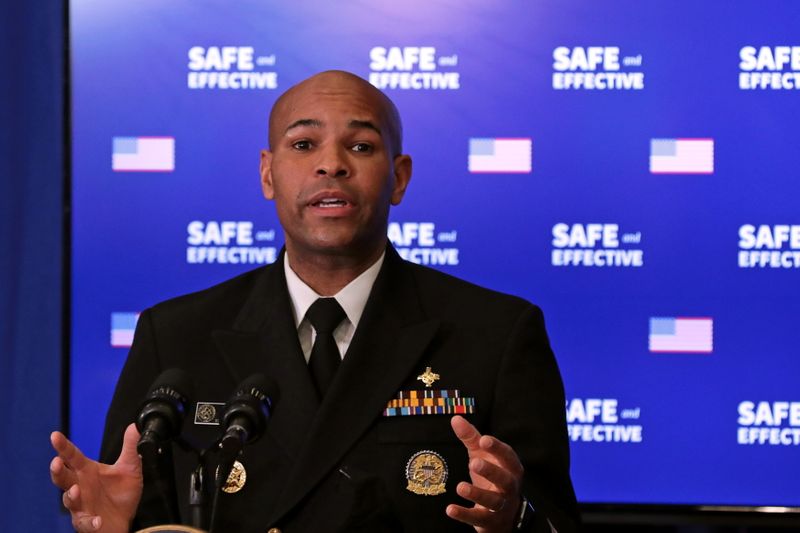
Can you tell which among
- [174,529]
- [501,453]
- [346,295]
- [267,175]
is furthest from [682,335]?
[174,529]

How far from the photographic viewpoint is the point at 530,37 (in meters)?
2.66

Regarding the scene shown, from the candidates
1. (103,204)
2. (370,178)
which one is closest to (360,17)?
(103,204)

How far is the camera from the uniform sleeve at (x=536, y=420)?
5.62ft

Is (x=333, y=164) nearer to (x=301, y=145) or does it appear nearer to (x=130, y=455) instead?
(x=301, y=145)

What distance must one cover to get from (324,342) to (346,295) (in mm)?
107

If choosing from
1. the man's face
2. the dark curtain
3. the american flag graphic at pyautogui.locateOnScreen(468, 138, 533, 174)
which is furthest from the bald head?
the dark curtain

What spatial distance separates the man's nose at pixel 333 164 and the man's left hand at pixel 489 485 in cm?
54

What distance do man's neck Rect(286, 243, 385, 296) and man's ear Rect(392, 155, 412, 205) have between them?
0.12 metres

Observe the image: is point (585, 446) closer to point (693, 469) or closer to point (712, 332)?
point (693, 469)

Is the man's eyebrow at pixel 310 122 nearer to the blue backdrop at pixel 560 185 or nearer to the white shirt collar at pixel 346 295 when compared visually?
the white shirt collar at pixel 346 295

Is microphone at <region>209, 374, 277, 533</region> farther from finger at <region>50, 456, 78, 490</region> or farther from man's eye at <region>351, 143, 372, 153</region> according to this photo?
man's eye at <region>351, 143, 372, 153</region>

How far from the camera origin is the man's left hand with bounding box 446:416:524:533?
1.37 metres

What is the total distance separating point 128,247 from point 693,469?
5.27 ft

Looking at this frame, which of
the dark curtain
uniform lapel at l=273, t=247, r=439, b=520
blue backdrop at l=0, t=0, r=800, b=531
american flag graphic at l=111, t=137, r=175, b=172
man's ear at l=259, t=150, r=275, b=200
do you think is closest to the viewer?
uniform lapel at l=273, t=247, r=439, b=520
